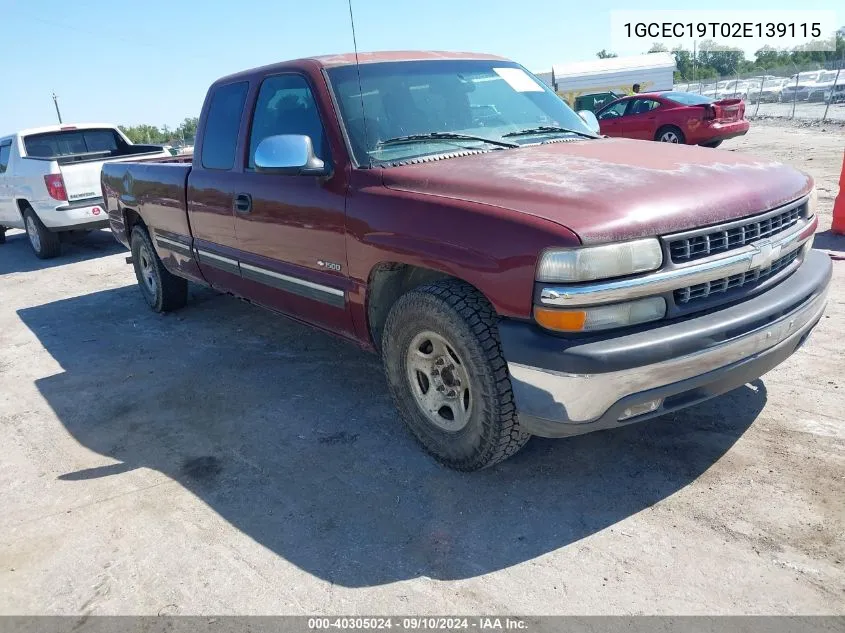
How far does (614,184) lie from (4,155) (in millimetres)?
10825

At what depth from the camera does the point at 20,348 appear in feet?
19.0

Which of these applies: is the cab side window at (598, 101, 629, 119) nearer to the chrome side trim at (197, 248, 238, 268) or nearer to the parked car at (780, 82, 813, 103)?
the chrome side trim at (197, 248, 238, 268)

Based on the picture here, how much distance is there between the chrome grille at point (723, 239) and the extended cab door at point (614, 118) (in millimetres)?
12853

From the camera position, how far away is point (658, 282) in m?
2.51

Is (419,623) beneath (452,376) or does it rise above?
beneath

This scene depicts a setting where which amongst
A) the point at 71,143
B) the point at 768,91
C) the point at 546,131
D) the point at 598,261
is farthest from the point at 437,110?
the point at 768,91

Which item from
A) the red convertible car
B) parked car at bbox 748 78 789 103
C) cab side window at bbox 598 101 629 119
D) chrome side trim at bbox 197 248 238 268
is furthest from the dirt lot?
parked car at bbox 748 78 789 103

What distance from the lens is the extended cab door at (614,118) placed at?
1499cm

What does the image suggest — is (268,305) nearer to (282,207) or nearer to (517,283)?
(282,207)

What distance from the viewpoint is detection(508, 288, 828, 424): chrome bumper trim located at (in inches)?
97.9

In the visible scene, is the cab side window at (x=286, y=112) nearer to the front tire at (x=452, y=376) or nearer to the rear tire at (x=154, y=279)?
the front tire at (x=452, y=376)

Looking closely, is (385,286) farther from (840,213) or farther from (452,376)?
(840,213)

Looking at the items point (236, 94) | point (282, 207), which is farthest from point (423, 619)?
point (236, 94)

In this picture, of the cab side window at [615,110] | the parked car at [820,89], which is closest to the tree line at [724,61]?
the parked car at [820,89]
